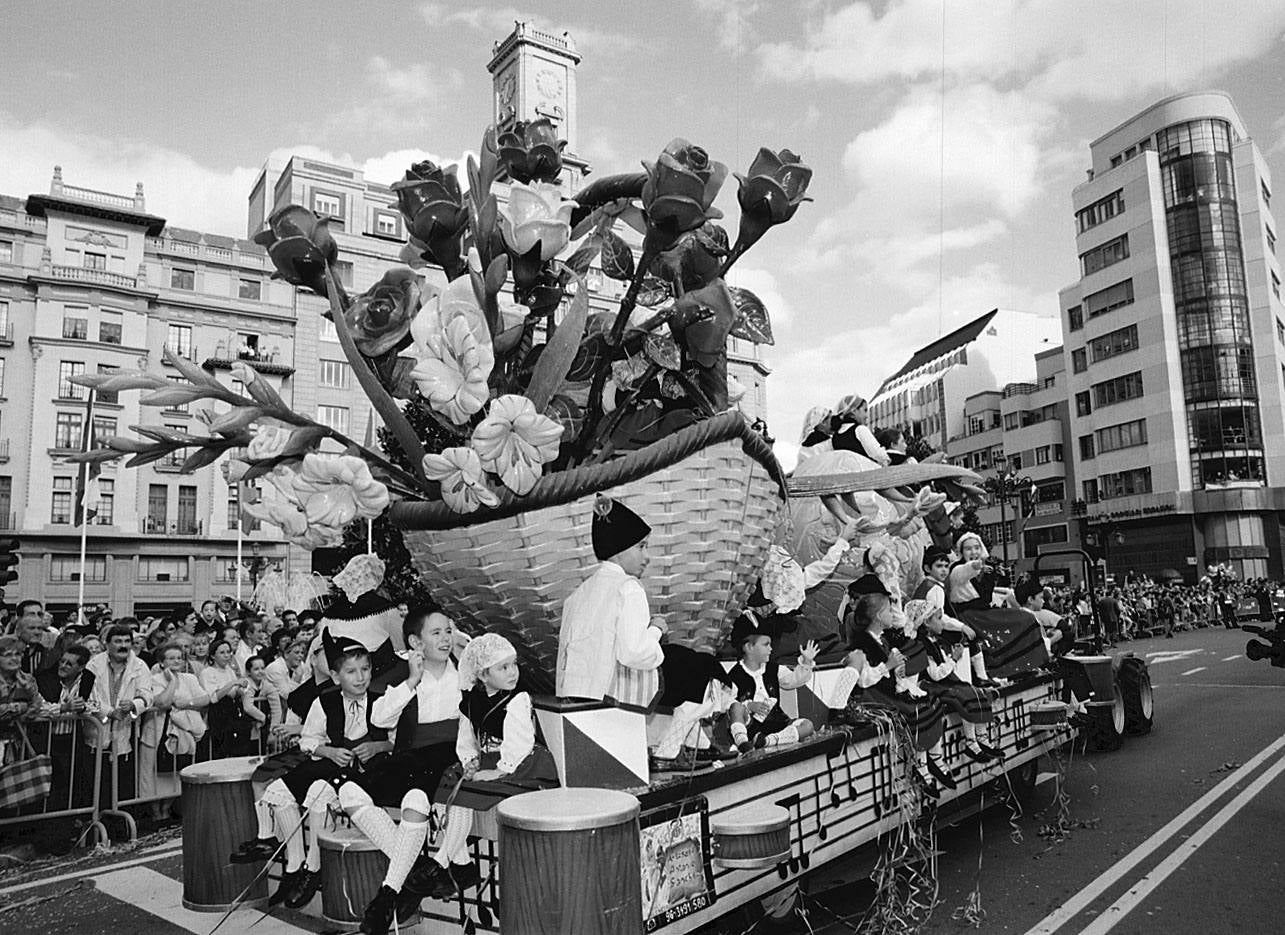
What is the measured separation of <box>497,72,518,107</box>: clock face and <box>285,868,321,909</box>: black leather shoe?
51.6 m

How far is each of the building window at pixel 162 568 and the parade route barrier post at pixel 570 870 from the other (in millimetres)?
40872

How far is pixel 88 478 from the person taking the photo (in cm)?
468

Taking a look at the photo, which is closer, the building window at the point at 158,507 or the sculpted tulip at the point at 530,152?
the sculpted tulip at the point at 530,152

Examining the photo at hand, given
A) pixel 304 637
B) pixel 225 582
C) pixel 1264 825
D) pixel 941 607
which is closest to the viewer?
pixel 941 607

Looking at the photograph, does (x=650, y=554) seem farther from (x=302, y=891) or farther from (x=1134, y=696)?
(x=1134, y=696)

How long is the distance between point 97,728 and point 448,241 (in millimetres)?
5575

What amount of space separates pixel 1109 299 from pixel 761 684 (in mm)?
56617

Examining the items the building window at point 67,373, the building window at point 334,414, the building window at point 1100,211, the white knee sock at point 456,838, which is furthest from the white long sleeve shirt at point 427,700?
the building window at point 1100,211

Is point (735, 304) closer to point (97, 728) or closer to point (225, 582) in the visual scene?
point (97, 728)

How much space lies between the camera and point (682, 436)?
3.75 m

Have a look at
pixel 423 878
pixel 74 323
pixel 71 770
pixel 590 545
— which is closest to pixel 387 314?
pixel 590 545

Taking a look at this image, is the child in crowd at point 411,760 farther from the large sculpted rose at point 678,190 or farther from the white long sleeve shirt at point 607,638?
the large sculpted rose at point 678,190

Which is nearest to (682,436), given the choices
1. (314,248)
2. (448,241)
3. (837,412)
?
(448,241)

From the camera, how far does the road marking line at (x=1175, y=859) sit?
5.08m
